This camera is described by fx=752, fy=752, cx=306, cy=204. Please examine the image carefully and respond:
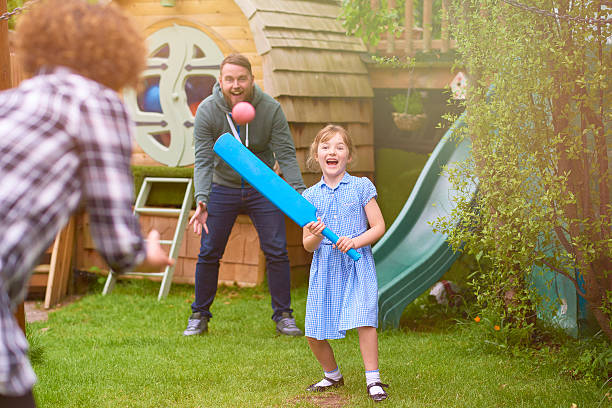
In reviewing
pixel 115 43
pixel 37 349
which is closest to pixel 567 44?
pixel 115 43

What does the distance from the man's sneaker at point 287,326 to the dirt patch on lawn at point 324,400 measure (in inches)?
48.7

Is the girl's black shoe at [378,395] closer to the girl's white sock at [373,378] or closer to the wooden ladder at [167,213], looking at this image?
the girl's white sock at [373,378]

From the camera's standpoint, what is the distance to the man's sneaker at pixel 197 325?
482 centimetres

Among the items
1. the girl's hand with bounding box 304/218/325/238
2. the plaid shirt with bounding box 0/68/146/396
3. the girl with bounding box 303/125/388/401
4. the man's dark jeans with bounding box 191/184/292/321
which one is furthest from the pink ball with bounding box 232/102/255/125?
the plaid shirt with bounding box 0/68/146/396

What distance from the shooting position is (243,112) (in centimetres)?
452

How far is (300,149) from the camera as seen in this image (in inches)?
246

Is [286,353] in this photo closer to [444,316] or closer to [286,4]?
[444,316]

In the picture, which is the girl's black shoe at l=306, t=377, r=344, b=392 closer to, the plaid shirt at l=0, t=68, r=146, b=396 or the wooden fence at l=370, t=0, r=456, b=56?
the plaid shirt at l=0, t=68, r=146, b=396

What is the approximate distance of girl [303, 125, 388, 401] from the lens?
3.35 m

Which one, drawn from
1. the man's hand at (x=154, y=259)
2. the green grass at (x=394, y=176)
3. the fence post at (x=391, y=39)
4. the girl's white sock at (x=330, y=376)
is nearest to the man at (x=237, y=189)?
the girl's white sock at (x=330, y=376)

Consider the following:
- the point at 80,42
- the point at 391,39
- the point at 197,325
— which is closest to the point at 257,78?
the point at 391,39

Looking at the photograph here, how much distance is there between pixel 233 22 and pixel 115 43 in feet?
16.5

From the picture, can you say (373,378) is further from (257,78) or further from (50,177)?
(257,78)

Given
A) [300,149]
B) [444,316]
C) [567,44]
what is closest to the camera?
[567,44]
